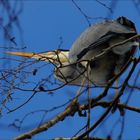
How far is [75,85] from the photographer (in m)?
2.05

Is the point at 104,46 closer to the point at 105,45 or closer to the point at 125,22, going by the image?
the point at 105,45

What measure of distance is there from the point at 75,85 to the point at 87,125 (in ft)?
2.35

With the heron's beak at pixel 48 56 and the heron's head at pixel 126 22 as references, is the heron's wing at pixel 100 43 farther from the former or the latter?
the heron's beak at pixel 48 56

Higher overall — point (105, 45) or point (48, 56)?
point (105, 45)

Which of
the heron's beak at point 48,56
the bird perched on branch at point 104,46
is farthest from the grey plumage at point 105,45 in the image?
the heron's beak at point 48,56

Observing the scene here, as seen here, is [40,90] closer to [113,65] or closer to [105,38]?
[105,38]

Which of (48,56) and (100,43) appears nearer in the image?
(48,56)

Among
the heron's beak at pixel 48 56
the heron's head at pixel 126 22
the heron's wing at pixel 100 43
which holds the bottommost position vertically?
the heron's beak at pixel 48 56

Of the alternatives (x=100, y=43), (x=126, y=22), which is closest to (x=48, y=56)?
(x=100, y=43)

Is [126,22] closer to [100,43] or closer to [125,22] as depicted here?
[125,22]

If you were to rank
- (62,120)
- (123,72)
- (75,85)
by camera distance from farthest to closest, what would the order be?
(75,85) → (123,72) → (62,120)

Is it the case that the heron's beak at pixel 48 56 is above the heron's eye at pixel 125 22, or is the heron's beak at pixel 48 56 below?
below

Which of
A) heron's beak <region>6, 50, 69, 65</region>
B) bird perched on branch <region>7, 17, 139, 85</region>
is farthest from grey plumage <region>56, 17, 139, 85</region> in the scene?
heron's beak <region>6, 50, 69, 65</region>

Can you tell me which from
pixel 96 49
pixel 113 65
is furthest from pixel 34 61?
pixel 113 65
